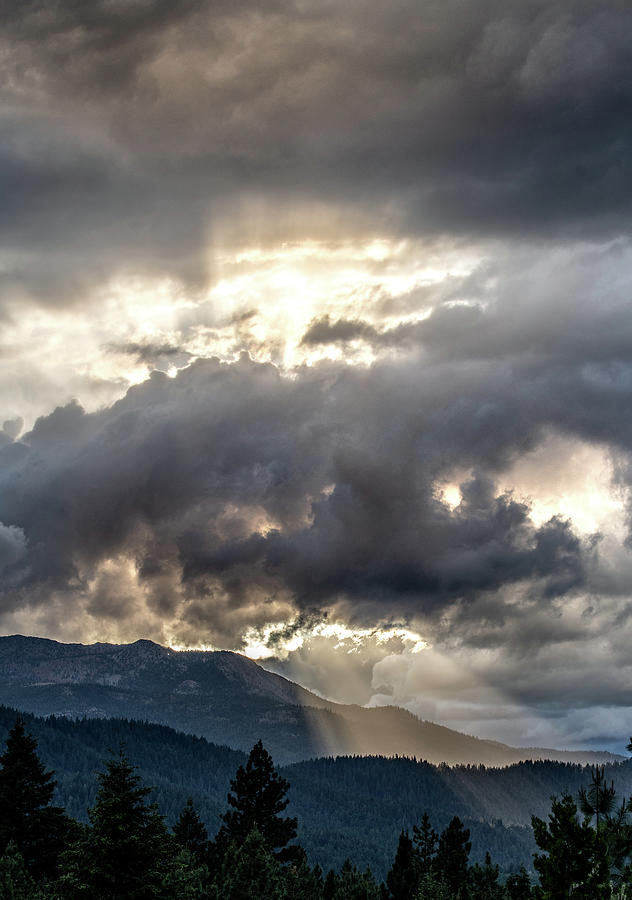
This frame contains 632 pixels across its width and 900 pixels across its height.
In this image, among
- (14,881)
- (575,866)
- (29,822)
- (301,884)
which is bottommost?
(301,884)

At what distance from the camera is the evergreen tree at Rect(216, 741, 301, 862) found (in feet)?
329

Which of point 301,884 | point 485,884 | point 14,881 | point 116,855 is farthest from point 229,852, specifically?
point 485,884

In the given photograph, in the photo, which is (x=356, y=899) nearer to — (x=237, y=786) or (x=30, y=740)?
(x=237, y=786)

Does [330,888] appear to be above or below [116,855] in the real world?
below

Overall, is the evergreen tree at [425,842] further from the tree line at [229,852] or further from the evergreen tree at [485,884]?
the evergreen tree at [485,884]

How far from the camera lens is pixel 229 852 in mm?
86688


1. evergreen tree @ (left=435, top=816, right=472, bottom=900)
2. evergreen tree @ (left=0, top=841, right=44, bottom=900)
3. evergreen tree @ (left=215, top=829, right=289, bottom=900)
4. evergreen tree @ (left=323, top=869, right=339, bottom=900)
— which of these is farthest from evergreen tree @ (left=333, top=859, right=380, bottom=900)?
evergreen tree @ (left=0, top=841, right=44, bottom=900)

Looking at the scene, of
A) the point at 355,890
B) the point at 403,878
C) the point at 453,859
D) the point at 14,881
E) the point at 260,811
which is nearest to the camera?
the point at 14,881

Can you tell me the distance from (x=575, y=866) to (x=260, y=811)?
60.4 meters

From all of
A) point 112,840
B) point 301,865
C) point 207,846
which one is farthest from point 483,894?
point 112,840

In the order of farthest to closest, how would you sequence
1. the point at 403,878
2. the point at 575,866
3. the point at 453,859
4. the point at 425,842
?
the point at 425,842 → the point at 453,859 → the point at 403,878 → the point at 575,866

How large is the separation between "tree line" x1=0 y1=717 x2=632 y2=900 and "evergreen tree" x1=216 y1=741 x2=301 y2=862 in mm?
120

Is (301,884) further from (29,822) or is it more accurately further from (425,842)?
(425,842)

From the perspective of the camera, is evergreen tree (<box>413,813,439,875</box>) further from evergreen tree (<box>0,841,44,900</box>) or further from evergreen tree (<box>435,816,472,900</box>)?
evergreen tree (<box>0,841,44,900</box>)
